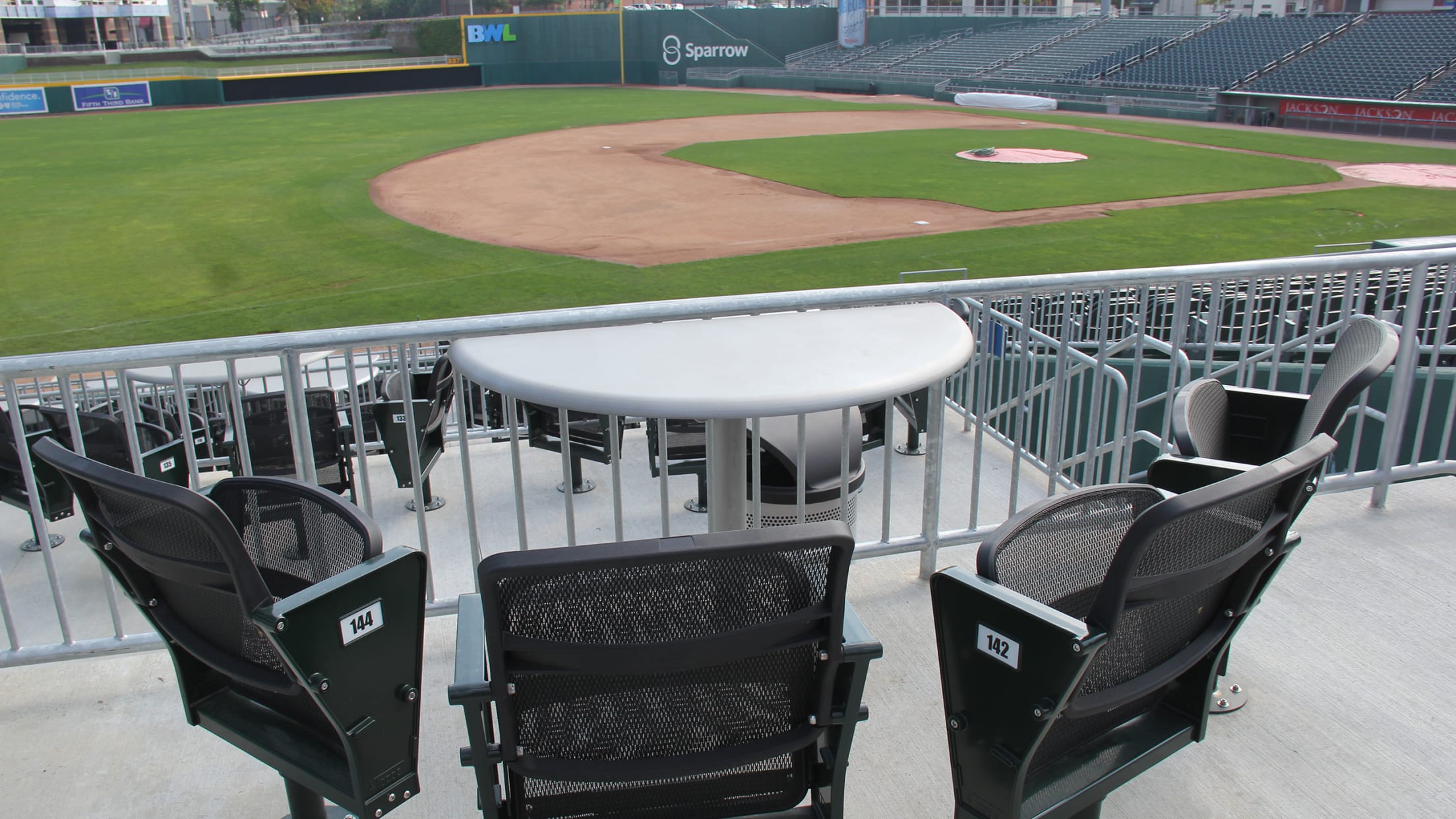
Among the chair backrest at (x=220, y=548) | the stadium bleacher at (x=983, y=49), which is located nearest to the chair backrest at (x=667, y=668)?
the chair backrest at (x=220, y=548)

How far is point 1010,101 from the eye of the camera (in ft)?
134

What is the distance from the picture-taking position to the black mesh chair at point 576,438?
5.02m

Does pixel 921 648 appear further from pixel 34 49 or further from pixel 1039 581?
pixel 34 49

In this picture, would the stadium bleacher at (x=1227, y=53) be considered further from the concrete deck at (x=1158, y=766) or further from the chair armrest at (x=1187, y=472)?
the chair armrest at (x=1187, y=472)

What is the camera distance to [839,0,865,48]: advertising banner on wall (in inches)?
2157

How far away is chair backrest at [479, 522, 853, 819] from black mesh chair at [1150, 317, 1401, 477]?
115 centimetres

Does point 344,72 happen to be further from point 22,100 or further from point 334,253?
point 334,253

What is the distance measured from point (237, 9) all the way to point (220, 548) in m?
94.6

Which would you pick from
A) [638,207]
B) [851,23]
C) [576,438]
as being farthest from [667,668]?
[851,23]

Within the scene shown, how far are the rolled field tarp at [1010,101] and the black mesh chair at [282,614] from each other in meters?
42.4

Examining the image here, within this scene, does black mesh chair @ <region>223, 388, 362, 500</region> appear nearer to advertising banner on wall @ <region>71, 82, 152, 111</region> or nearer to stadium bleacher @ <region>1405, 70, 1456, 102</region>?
stadium bleacher @ <region>1405, 70, 1456, 102</region>

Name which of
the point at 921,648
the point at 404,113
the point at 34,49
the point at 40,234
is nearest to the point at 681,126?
the point at 404,113

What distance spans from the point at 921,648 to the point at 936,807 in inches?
31.0

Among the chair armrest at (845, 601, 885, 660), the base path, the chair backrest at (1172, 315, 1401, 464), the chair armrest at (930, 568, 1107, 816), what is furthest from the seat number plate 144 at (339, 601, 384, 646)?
the base path
